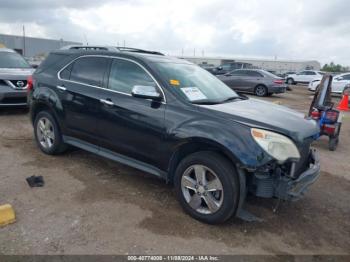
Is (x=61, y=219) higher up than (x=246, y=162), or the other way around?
(x=246, y=162)

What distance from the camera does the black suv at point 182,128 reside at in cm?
333

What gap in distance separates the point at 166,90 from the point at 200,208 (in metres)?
1.42

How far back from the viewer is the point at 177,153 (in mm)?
3785

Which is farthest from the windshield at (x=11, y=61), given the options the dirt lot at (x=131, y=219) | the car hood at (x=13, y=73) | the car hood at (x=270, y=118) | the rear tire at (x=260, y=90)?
the rear tire at (x=260, y=90)

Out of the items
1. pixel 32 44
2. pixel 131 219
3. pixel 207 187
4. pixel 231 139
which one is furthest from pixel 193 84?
pixel 32 44

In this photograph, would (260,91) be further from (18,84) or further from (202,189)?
(202,189)

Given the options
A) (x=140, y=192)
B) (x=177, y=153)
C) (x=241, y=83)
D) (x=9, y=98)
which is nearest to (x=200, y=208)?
(x=177, y=153)

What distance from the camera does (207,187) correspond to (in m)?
3.53

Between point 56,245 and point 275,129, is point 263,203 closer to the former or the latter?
point 275,129

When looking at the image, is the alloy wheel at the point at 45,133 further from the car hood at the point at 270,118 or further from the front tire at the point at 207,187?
the car hood at the point at 270,118

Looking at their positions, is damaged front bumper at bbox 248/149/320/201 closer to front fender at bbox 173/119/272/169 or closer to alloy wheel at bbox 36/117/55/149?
front fender at bbox 173/119/272/169

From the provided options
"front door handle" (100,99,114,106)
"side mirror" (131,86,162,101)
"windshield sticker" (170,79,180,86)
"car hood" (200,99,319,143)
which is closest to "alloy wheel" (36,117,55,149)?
"front door handle" (100,99,114,106)

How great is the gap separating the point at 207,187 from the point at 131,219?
2.97ft

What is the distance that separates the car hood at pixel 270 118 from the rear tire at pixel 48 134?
2.67m
